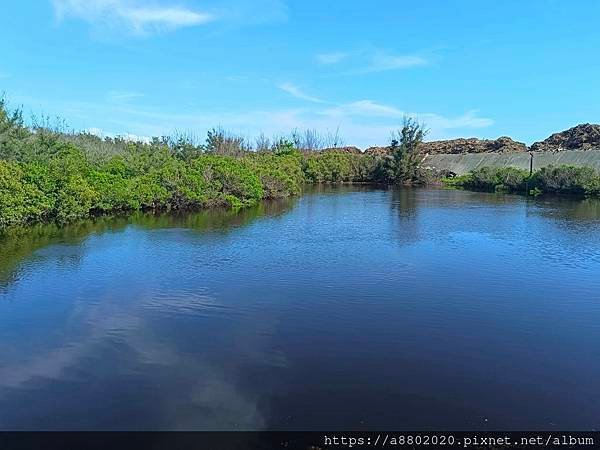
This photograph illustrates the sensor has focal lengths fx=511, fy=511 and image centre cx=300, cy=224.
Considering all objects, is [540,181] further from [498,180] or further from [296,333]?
[296,333]

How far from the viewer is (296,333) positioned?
8898mm

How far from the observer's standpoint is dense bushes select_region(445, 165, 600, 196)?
37812 millimetres

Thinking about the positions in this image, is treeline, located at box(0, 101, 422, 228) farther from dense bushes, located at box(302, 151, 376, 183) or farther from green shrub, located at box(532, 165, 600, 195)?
green shrub, located at box(532, 165, 600, 195)

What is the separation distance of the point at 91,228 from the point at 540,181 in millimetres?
35262

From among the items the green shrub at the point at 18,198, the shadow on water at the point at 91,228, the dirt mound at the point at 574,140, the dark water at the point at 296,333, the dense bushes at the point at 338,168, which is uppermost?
the dirt mound at the point at 574,140

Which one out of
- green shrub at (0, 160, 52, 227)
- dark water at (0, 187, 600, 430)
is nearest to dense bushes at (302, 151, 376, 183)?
green shrub at (0, 160, 52, 227)

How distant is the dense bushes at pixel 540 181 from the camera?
124 ft

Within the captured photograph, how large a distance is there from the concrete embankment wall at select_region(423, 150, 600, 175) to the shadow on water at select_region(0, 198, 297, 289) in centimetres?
3049

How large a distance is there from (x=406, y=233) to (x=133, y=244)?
32.8ft

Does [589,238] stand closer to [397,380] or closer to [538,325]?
[538,325]

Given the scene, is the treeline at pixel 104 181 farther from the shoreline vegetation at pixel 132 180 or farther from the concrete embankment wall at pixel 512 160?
the concrete embankment wall at pixel 512 160

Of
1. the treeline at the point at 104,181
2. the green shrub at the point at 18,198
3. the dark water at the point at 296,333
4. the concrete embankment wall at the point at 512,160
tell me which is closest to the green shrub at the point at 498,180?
the concrete embankment wall at the point at 512,160

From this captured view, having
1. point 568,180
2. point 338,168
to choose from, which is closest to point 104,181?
point 568,180

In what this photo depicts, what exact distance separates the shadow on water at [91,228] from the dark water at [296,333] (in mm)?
167
